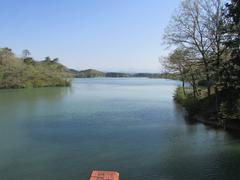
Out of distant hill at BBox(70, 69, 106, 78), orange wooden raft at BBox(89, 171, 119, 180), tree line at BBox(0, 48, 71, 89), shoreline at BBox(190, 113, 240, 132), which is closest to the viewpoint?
orange wooden raft at BBox(89, 171, 119, 180)

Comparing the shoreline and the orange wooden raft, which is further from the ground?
the orange wooden raft

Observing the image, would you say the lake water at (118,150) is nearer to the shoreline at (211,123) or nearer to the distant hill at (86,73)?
the shoreline at (211,123)

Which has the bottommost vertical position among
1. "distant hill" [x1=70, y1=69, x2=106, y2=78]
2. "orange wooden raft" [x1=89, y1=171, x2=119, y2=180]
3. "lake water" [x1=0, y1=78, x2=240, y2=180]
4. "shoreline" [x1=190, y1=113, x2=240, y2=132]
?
"lake water" [x1=0, y1=78, x2=240, y2=180]

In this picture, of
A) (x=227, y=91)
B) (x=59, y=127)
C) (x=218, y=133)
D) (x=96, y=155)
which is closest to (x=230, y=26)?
(x=227, y=91)

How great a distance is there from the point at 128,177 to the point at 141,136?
20.6 feet

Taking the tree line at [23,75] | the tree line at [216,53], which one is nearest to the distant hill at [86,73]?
the tree line at [23,75]

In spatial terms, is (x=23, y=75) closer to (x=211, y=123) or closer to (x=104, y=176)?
(x=211, y=123)

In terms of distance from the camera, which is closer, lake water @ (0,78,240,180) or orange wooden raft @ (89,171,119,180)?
orange wooden raft @ (89,171,119,180)

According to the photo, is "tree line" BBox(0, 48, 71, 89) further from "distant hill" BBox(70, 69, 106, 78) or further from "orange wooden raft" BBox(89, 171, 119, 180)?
"distant hill" BBox(70, 69, 106, 78)

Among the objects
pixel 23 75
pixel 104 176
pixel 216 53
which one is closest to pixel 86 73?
pixel 23 75

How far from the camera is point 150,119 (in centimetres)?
2161

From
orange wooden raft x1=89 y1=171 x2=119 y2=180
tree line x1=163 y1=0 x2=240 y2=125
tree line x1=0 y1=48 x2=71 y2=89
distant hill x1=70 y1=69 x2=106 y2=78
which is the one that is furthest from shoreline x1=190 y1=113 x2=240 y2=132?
distant hill x1=70 y1=69 x2=106 y2=78

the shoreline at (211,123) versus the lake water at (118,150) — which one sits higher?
the shoreline at (211,123)

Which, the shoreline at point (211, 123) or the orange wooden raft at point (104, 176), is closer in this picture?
the orange wooden raft at point (104, 176)
